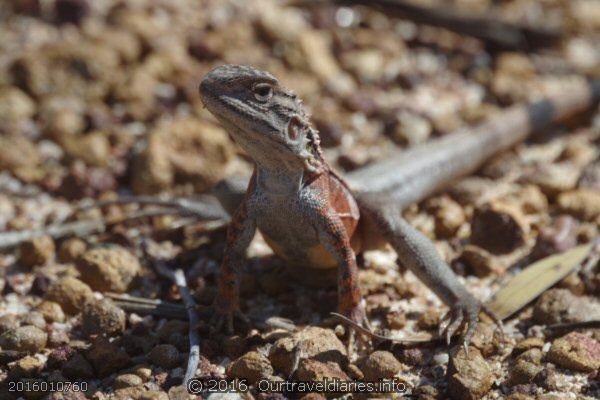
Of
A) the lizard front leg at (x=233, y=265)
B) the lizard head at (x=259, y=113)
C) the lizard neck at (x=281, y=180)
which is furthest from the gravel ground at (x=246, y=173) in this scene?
the lizard head at (x=259, y=113)

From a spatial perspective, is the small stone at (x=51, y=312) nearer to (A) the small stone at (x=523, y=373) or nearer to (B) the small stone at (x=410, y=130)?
(A) the small stone at (x=523, y=373)

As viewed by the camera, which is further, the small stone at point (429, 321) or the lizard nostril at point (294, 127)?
the small stone at point (429, 321)

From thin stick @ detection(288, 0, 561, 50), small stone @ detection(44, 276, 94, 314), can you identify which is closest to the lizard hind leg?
small stone @ detection(44, 276, 94, 314)

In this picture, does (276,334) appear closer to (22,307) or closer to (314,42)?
(22,307)

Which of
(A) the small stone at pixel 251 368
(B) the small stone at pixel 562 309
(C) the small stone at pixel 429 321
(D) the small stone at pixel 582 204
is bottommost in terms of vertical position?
(A) the small stone at pixel 251 368

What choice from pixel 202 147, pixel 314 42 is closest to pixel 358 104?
pixel 314 42
